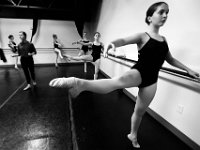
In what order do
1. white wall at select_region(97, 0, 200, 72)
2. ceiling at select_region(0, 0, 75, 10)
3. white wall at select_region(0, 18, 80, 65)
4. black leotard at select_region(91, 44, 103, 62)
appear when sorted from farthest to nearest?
1. white wall at select_region(0, 18, 80, 65)
2. ceiling at select_region(0, 0, 75, 10)
3. black leotard at select_region(91, 44, 103, 62)
4. white wall at select_region(97, 0, 200, 72)

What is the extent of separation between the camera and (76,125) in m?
1.95

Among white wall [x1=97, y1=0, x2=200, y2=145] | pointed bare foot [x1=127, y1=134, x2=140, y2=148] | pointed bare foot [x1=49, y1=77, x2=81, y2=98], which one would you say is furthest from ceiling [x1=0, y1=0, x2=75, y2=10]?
pointed bare foot [x1=127, y1=134, x2=140, y2=148]

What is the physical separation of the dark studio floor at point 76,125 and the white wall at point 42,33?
3578mm

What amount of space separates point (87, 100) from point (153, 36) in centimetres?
200

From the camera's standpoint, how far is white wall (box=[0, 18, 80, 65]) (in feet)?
18.3

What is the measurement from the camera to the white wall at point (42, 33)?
5.57 meters

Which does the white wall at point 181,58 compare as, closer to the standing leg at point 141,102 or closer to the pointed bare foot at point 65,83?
the standing leg at point 141,102

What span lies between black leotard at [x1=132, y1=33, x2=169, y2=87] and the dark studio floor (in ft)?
3.20

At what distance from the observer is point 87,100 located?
2.80m

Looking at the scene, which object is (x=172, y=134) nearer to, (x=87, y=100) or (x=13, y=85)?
(x=87, y=100)

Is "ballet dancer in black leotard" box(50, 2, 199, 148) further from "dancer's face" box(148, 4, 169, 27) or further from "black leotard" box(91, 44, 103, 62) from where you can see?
"black leotard" box(91, 44, 103, 62)

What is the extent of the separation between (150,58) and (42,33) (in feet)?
19.6

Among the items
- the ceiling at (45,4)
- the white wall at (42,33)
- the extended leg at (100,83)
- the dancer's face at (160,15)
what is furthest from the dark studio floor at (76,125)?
the ceiling at (45,4)

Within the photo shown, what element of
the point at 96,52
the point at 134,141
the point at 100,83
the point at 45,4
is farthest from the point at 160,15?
the point at 45,4
